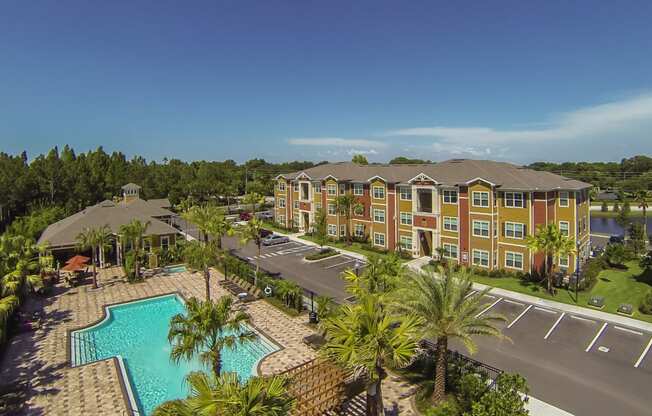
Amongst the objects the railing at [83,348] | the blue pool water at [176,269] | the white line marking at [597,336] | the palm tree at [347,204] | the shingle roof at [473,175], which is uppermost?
the shingle roof at [473,175]

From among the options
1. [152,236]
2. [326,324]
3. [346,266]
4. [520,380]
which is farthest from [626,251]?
[152,236]

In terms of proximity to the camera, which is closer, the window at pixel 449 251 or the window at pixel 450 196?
the window at pixel 450 196

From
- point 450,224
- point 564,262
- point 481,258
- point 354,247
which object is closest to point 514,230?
point 481,258

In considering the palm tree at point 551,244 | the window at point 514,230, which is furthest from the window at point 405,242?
the palm tree at point 551,244

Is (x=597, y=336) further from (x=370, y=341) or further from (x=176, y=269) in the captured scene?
(x=176, y=269)

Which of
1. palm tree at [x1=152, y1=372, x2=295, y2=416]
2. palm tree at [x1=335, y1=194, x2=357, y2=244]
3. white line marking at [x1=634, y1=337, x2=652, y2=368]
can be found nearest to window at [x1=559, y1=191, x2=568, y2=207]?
white line marking at [x1=634, y1=337, x2=652, y2=368]

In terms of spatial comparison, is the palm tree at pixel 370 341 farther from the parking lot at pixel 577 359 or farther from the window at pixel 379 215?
the window at pixel 379 215
